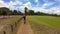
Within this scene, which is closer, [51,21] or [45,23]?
[45,23]

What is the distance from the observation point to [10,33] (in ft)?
36.9

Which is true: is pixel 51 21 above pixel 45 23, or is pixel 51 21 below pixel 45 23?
below

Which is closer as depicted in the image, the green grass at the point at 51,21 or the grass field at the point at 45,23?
the grass field at the point at 45,23

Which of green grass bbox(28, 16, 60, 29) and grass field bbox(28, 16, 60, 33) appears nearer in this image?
grass field bbox(28, 16, 60, 33)
